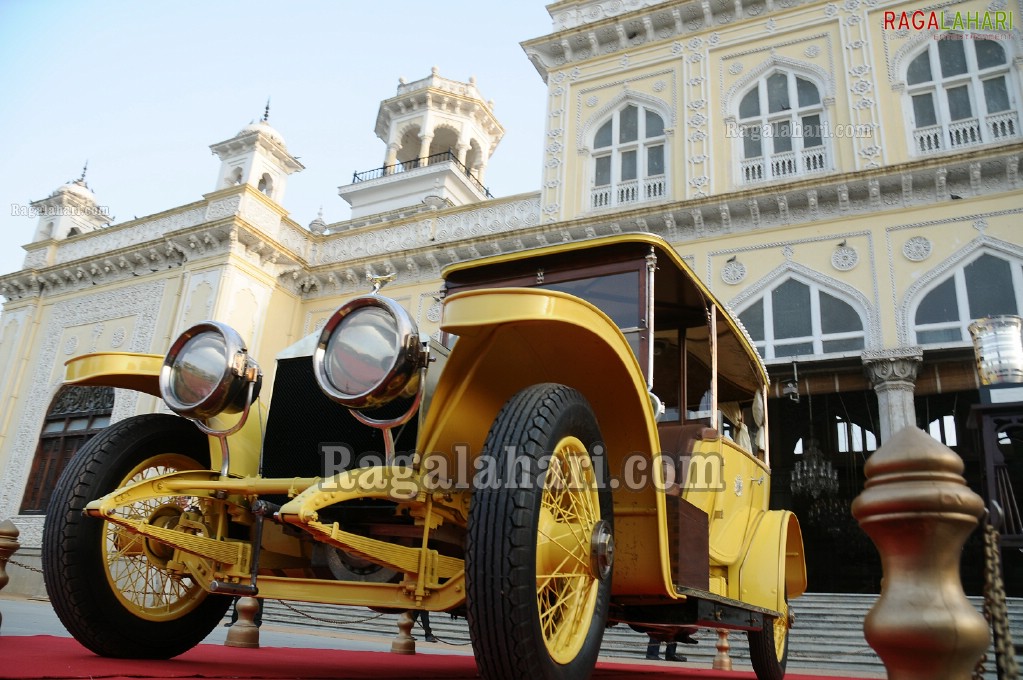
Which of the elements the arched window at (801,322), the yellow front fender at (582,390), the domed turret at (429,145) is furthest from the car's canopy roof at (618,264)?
the domed turret at (429,145)

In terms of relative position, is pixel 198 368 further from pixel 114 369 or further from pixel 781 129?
pixel 781 129

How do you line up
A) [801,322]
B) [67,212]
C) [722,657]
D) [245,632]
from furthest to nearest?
1. [67,212]
2. [801,322]
3. [722,657]
4. [245,632]

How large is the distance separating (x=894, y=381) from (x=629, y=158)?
6.44m

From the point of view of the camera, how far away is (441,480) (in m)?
2.64

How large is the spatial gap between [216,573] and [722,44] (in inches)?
555

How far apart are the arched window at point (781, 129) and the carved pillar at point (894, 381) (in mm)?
3547

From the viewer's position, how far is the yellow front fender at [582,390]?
252 centimetres

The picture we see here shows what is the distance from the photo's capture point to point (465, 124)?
23391 mm

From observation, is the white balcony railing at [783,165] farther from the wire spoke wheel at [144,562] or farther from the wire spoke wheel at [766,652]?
the wire spoke wheel at [144,562]

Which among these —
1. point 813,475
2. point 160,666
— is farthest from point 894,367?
point 160,666

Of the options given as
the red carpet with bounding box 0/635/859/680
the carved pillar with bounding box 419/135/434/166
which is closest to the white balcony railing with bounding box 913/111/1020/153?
the red carpet with bounding box 0/635/859/680

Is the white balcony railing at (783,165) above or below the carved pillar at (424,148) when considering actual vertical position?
below

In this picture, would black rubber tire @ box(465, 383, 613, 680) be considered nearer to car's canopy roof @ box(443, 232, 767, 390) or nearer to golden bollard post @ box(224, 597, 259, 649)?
car's canopy roof @ box(443, 232, 767, 390)
